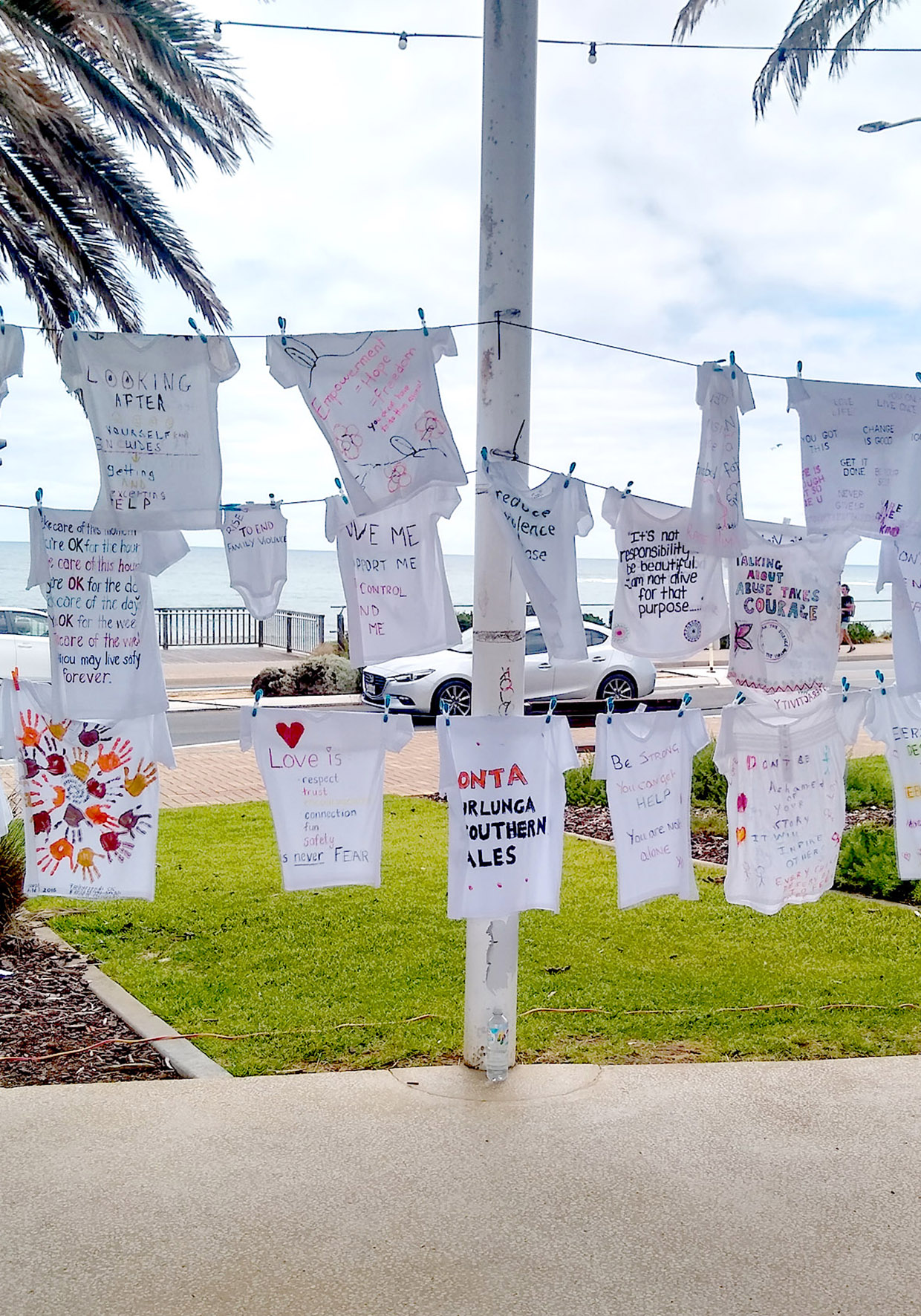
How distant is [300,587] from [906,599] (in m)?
93.2

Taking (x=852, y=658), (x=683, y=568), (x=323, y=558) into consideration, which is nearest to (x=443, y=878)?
(x=683, y=568)

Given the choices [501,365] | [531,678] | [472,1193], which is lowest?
[472,1193]

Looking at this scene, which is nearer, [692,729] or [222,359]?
[222,359]

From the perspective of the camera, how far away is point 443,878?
7.78 meters

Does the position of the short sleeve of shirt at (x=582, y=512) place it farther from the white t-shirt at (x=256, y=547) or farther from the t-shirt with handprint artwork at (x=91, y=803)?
the t-shirt with handprint artwork at (x=91, y=803)

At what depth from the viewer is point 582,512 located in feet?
14.2

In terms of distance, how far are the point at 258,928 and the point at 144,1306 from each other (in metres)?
3.58

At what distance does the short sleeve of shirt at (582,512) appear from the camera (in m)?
4.30

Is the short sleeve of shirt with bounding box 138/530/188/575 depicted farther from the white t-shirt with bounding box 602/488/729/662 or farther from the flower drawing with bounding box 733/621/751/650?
the flower drawing with bounding box 733/621/751/650

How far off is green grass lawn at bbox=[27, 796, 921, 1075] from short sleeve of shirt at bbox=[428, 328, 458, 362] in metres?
2.87

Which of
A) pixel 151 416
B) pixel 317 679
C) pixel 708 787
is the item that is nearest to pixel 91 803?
pixel 151 416

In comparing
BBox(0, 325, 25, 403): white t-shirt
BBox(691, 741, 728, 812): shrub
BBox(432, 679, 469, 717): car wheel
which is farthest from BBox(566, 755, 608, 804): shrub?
BBox(0, 325, 25, 403): white t-shirt

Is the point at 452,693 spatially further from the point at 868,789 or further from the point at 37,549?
the point at 37,549

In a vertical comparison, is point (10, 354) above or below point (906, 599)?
above
